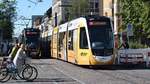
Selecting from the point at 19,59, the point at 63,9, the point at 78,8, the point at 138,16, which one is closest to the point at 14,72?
the point at 19,59

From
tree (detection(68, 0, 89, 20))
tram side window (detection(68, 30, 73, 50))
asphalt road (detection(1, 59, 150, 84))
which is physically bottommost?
asphalt road (detection(1, 59, 150, 84))

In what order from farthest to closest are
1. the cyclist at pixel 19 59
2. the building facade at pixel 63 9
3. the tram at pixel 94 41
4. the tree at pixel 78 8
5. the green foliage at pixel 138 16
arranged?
the building facade at pixel 63 9, the tree at pixel 78 8, the green foliage at pixel 138 16, the tram at pixel 94 41, the cyclist at pixel 19 59

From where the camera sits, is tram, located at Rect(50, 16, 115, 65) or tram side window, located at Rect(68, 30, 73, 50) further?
tram side window, located at Rect(68, 30, 73, 50)

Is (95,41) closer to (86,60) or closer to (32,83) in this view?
(86,60)

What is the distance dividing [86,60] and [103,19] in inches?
119

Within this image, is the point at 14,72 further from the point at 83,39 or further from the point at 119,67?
the point at 119,67

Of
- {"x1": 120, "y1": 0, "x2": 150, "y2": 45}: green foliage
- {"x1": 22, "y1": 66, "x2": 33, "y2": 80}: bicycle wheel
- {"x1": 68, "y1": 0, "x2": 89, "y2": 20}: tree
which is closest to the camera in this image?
{"x1": 22, "y1": 66, "x2": 33, "y2": 80}: bicycle wheel

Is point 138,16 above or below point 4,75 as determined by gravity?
above

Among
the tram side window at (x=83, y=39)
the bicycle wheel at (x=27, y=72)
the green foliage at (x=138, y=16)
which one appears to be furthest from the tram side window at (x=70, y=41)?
the green foliage at (x=138, y=16)

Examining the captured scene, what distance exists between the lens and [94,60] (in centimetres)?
3406

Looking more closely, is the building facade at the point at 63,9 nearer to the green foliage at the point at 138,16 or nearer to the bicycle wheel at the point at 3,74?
the green foliage at the point at 138,16

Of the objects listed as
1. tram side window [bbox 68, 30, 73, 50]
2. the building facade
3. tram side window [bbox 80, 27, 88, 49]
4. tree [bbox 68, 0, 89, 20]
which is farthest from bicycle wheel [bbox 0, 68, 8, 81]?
the building facade

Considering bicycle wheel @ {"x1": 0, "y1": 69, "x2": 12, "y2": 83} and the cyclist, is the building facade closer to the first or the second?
the cyclist

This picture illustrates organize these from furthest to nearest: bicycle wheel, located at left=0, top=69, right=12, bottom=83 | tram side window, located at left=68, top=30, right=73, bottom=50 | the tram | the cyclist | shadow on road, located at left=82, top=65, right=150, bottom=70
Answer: tram side window, located at left=68, top=30, right=73, bottom=50 < shadow on road, located at left=82, top=65, right=150, bottom=70 < the tram < the cyclist < bicycle wheel, located at left=0, top=69, right=12, bottom=83
